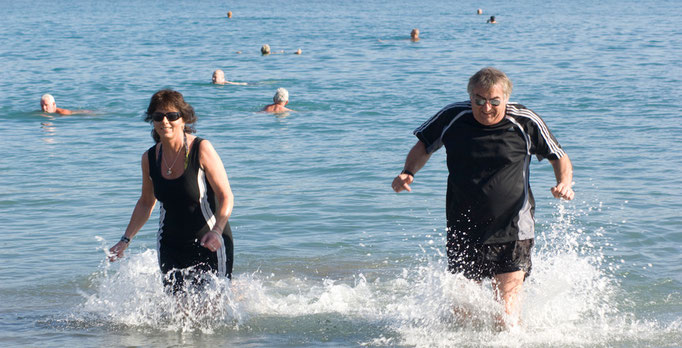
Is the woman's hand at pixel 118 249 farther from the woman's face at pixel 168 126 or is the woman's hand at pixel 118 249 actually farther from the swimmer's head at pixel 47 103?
the swimmer's head at pixel 47 103

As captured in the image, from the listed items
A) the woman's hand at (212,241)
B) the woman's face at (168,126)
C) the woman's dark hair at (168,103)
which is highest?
the woman's dark hair at (168,103)

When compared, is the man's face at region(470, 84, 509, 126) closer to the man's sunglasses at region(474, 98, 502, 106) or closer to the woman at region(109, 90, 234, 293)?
the man's sunglasses at region(474, 98, 502, 106)

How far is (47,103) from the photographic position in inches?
669

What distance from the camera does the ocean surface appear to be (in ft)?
20.1

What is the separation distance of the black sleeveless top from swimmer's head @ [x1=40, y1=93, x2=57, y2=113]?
12.3 metres

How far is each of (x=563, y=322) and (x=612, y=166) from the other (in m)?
6.01

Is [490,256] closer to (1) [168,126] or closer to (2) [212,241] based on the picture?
(2) [212,241]

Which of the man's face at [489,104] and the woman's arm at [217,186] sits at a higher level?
the man's face at [489,104]

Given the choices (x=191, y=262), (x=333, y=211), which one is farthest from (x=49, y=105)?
(x=191, y=262)

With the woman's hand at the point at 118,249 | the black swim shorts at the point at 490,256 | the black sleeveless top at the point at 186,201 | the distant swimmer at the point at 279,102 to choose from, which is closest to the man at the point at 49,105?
the distant swimmer at the point at 279,102

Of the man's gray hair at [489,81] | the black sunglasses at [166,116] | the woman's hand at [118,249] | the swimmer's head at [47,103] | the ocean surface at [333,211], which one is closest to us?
the man's gray hair at [489,81]

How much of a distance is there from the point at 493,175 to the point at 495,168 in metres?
0.04

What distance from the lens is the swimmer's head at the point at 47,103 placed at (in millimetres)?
16953

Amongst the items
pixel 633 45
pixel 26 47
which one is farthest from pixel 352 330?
pixel 26 47
